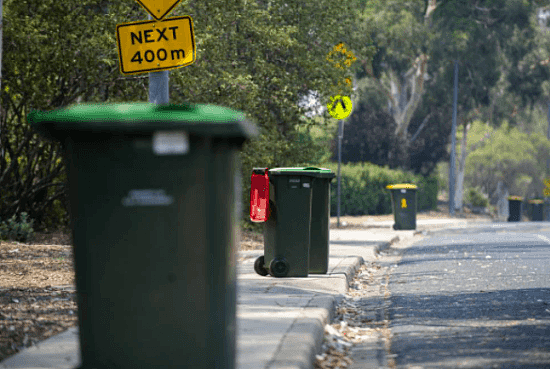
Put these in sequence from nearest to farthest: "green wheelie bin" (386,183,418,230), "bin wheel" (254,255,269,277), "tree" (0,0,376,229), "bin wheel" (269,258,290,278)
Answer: "bin wheel" (269,258,290,278) < "bin wheel" (254,255,269,277) < "tree" (0,0,376,229) < "green wheelie bin" (386,183,418,230)

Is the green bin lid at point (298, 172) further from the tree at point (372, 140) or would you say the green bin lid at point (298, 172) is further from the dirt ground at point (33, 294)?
the tree at point (372, 140)

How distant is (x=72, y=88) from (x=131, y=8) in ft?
6.05

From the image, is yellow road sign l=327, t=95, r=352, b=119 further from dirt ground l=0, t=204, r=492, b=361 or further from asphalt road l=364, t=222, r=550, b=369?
dirt ground l=0, t=204, r=492, b=361

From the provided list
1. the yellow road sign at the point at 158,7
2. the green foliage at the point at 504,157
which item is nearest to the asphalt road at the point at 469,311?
the yellow road sign at the point at 158,7

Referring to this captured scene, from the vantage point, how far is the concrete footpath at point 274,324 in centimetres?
648

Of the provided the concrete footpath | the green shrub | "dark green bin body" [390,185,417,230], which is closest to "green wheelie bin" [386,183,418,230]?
"dark green bin body" [390,185,417,230]

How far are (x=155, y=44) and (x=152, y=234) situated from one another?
4.41m

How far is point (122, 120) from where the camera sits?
511 centimetres

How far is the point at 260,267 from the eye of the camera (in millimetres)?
12133

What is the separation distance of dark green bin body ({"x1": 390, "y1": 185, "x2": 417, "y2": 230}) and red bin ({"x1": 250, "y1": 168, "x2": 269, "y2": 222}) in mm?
17214

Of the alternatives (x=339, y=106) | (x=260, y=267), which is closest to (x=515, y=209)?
(x=339, y=106)

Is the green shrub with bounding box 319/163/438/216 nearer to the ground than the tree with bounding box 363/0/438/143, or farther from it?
nearer to the ground

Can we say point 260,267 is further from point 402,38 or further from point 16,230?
point 402,38

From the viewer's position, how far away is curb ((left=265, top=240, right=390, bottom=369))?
6.50 meters
